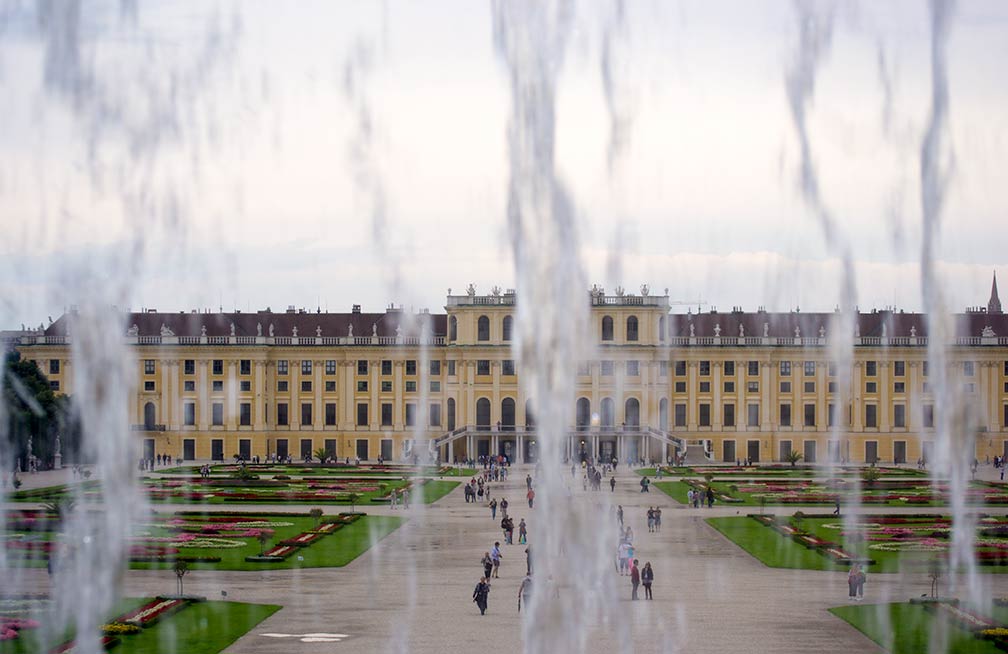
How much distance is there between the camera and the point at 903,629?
27.0m

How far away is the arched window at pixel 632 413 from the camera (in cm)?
9131

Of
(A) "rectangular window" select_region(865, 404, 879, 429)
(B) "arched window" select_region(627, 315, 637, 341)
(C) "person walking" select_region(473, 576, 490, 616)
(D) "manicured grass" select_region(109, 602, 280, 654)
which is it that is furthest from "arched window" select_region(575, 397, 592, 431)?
(C) "person walking" select_region(473, 576, 490, 616)

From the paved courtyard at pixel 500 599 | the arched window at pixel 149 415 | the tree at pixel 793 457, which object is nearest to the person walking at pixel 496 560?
the paved courtyard at pixel 500 599

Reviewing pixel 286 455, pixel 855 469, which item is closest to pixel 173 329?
pixel 286 455

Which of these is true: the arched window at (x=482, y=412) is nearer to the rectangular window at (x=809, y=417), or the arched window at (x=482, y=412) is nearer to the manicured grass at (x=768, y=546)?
the rectangular window at (x=809, y=417)

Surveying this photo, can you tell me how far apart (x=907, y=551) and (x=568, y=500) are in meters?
15.8

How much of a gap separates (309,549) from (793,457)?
4899 centimetres

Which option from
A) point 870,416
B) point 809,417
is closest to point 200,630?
point 809,417

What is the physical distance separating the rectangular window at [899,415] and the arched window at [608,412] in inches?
648

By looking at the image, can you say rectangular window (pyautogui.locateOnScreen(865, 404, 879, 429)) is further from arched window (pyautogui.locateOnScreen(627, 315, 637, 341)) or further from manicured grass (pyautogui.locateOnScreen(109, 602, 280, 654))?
manicured grass (pyautogui.locateOnScreen(109, 602, 280, 654))

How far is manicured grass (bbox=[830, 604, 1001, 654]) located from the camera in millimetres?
25195

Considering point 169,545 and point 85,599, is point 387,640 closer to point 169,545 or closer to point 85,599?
point 85,599

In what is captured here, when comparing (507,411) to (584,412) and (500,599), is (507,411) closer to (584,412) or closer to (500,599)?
(584,412)

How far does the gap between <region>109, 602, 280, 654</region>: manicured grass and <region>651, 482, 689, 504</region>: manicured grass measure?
29.5 meters
